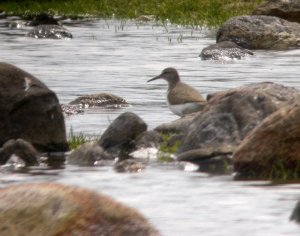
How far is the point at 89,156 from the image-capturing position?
15383mm

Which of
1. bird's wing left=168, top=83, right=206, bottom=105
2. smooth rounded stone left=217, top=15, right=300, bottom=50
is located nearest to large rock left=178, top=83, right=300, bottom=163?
bird's wing left=168, top=83, right=206, bottom=105

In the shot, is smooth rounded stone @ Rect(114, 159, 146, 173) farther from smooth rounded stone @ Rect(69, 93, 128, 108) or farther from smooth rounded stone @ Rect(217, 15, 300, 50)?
smooth rounded stone @ Rect(217, 15, 300, 50)

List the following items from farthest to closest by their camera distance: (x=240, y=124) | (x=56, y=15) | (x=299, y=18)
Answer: (x=56, y=15) → (x=299, y=18) → (x=240, y=124)

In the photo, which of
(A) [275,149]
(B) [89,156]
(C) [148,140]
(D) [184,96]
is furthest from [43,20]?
(A) [275,149]

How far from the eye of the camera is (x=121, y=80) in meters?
25.9

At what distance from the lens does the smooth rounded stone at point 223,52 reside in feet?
99.3

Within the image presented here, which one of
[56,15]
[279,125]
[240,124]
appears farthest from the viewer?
[56,15]

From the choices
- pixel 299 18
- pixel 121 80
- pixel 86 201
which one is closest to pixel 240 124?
pixel 86 201

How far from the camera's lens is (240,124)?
15.6 m

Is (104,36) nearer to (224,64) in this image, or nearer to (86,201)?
(224,64)

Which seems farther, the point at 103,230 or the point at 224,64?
the point at 224,64

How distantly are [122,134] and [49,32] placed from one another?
21.6m

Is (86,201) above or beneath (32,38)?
above

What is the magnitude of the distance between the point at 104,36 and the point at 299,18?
536cm
